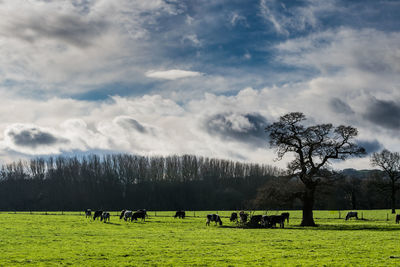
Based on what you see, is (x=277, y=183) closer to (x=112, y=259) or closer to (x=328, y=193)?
(x=328, y=193)

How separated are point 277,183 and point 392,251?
2148 centimetres

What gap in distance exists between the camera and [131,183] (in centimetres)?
15762

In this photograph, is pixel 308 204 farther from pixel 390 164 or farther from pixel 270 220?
pixel 390 164

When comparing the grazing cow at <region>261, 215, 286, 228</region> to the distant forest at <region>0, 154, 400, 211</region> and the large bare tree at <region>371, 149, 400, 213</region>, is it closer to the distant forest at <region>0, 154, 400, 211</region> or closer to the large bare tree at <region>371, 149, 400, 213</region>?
the large bare tree at <region>371, 149, 400, 213</region>

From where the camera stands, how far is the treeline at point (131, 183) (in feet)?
469

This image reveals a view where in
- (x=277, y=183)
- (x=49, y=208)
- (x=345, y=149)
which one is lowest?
(x=49, y=208)

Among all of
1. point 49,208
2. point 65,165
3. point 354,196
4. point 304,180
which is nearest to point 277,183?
point 304,180

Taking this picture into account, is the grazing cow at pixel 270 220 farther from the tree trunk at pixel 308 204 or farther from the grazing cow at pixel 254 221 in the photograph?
the tree trunk at pixel 308 204

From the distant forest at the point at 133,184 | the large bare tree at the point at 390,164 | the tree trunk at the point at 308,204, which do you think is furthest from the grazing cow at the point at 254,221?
the distant forest at the point at 133,184

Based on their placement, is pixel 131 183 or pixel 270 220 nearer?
pixel 270 220

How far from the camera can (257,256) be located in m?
16.7

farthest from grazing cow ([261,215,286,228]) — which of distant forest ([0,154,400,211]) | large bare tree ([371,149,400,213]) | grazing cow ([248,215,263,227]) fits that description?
distant forest ([0,154,400,211])

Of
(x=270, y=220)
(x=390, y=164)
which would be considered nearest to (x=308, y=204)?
(x=270, y=220)

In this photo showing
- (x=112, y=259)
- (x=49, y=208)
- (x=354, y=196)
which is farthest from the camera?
(x=49, y=208)
